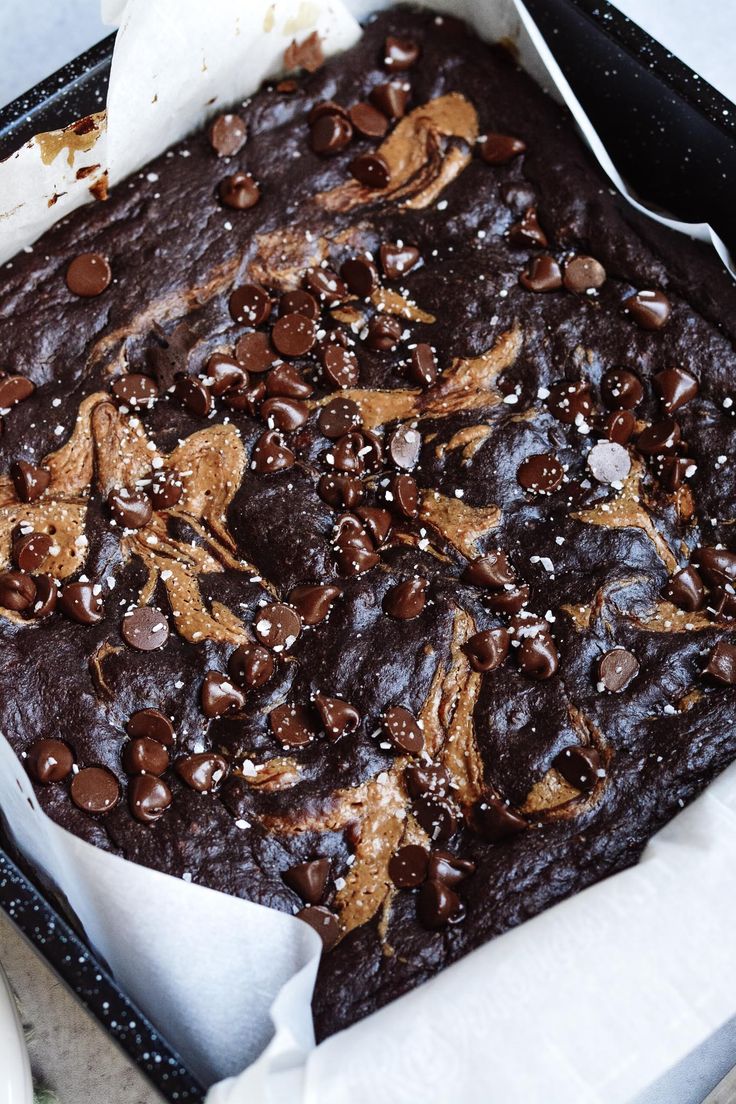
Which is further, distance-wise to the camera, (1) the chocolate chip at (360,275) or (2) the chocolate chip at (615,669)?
(1) the chocolate chip at (360,275)

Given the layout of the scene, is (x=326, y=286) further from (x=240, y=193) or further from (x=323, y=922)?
(x=323, y=922)

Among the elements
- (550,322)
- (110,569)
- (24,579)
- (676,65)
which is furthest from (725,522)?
(24,579)

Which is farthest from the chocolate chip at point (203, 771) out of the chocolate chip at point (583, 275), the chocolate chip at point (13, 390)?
the chocolate chip at point (583, 275)

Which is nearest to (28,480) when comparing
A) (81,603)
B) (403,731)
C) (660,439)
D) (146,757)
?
(81,603)

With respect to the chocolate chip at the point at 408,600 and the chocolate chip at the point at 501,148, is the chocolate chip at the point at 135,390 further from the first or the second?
the chocolate chip at the point at 501,148

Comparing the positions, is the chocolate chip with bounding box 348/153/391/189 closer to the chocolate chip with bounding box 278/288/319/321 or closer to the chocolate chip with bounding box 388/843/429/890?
the chocolate chip with bounding box 278/288/319/321

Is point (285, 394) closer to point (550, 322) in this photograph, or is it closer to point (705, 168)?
point (550, 322)
